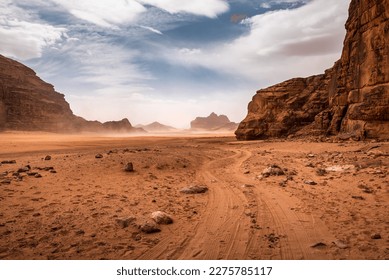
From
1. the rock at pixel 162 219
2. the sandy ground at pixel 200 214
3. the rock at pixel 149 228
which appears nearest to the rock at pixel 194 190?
the sandy ground at pixel 200 214

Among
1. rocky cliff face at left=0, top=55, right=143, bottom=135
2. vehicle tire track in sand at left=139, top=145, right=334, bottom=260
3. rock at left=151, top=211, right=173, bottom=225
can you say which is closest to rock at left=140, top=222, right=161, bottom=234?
rock at left=151, top=211, right=173, bottom=225

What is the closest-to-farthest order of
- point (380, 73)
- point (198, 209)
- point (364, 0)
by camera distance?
point (198, 209), point (380, 73), point (364, 0)

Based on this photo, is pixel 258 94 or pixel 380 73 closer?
pixel 380 73

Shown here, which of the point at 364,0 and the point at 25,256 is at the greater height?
the point at 364,0

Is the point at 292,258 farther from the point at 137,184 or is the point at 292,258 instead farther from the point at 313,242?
the point at 137,184

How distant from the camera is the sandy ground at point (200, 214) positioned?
143 inches

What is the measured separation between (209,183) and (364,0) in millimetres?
20792

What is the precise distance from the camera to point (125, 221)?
15.3 feet

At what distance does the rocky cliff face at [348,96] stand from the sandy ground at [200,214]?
10.6m

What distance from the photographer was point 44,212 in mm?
5254

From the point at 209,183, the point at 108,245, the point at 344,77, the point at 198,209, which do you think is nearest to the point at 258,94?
the point at 344,77

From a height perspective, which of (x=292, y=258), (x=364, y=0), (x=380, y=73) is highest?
(x=364, y=0)

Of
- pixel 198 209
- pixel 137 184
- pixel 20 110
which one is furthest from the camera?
pixel 20 110

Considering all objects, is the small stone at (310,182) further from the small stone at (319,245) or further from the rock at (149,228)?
the rock at (149,228)
